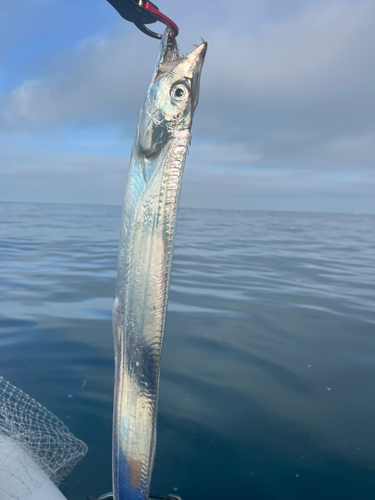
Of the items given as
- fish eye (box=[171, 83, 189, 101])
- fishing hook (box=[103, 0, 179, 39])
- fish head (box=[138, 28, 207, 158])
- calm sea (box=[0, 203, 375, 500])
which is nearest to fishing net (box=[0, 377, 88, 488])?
calm sea (box=[0, 203, 375, 500])

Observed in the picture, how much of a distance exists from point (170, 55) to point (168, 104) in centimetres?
32

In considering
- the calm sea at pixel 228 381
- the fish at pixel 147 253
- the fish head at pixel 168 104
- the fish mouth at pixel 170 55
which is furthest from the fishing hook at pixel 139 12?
the calm sea at pixel 228 381

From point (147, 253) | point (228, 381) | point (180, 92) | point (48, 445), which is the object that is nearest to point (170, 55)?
point (180, 92)

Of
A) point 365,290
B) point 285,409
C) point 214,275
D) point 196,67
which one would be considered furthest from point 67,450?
point 365,290

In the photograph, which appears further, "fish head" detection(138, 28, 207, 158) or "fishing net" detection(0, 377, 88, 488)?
"fishing net" detection(0, 377, 88, 488)

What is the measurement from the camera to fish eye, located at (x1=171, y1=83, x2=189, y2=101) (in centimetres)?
155

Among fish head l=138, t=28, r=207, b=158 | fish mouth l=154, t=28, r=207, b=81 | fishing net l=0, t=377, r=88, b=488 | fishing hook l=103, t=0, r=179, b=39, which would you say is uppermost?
fishing hook l=103, t=0, r=179, b=39

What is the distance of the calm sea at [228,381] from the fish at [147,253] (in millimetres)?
1279

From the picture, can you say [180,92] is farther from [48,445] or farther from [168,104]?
[48,445]

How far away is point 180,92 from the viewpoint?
156cm

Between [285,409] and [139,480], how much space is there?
2355mm

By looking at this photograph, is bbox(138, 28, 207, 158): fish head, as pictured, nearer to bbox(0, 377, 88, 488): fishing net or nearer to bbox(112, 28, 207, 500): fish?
bbox(112, 28, 207, 500): fish

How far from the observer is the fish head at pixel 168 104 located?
154 centimetres

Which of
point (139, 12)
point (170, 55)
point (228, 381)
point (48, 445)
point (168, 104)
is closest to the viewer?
point (168, 104)
